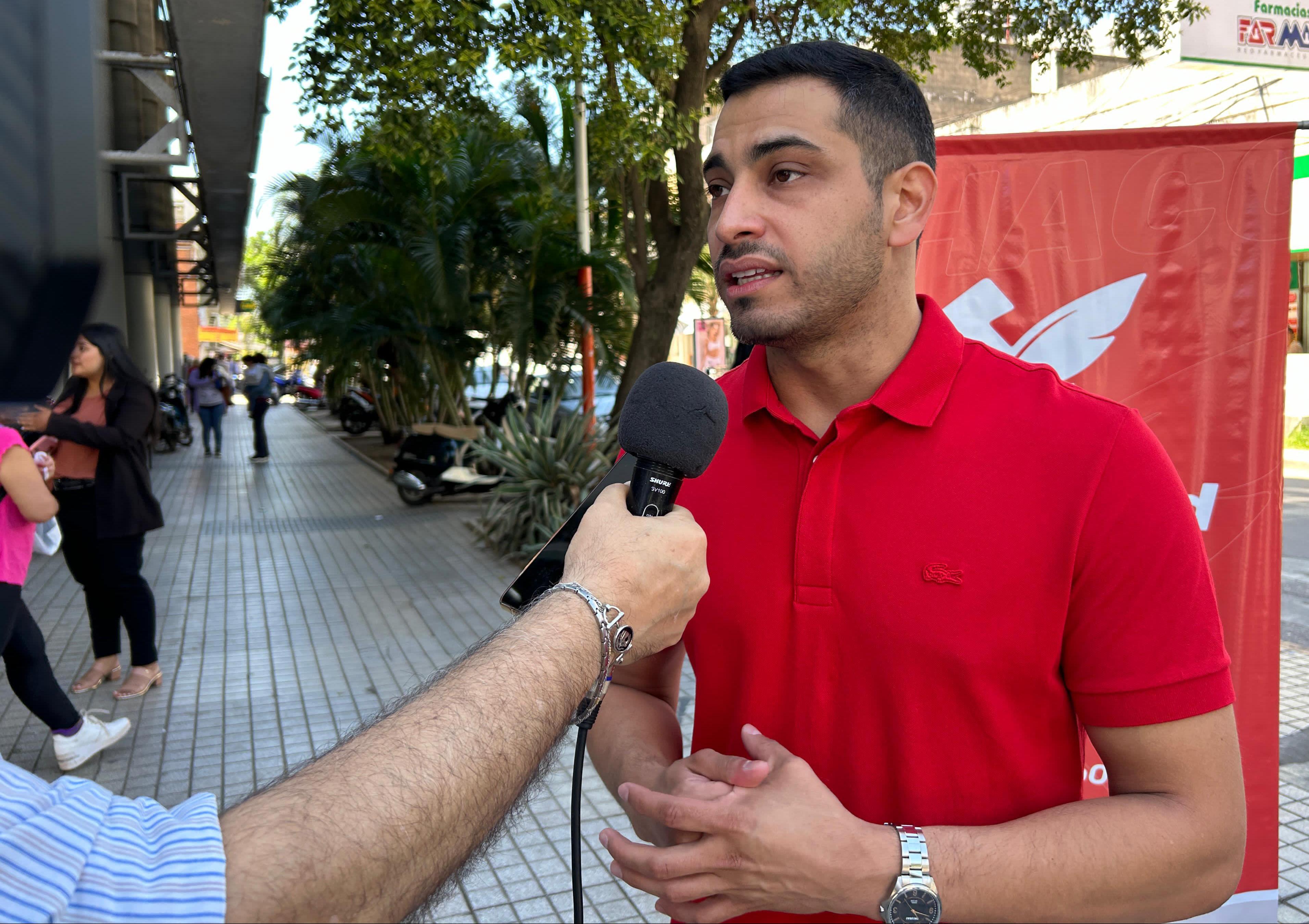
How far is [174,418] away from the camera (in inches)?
832

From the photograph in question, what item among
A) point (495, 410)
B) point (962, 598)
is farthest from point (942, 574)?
point (495, 410)

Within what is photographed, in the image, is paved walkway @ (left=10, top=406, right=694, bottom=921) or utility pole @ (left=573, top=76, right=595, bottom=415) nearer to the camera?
paved walkway @ (left=10, top=406, right=694, bottom=921)

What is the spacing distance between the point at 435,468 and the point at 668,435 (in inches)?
446

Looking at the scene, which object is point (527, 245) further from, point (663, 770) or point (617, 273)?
point (663, 770)

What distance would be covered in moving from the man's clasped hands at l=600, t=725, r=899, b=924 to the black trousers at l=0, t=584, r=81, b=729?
156 inches

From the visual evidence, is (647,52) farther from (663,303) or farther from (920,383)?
(920,383)

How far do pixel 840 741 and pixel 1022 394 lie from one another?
63 cm

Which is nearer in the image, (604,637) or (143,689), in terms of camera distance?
(604,637)

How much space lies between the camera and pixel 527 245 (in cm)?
1217

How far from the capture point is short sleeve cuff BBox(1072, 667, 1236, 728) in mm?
1414

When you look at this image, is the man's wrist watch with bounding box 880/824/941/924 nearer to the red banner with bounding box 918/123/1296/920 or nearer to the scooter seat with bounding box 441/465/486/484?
the red banner with bounding box 918/123/1296/920

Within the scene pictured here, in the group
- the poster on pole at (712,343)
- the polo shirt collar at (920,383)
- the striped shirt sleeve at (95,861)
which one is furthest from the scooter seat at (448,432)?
the striped shirt sleeve at (95,861)

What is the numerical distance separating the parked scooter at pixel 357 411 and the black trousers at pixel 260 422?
17.0ft

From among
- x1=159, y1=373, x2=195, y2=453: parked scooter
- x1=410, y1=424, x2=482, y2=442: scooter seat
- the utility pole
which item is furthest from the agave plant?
x1=159, y1=373, x2=195, y2=453: parked scooter
